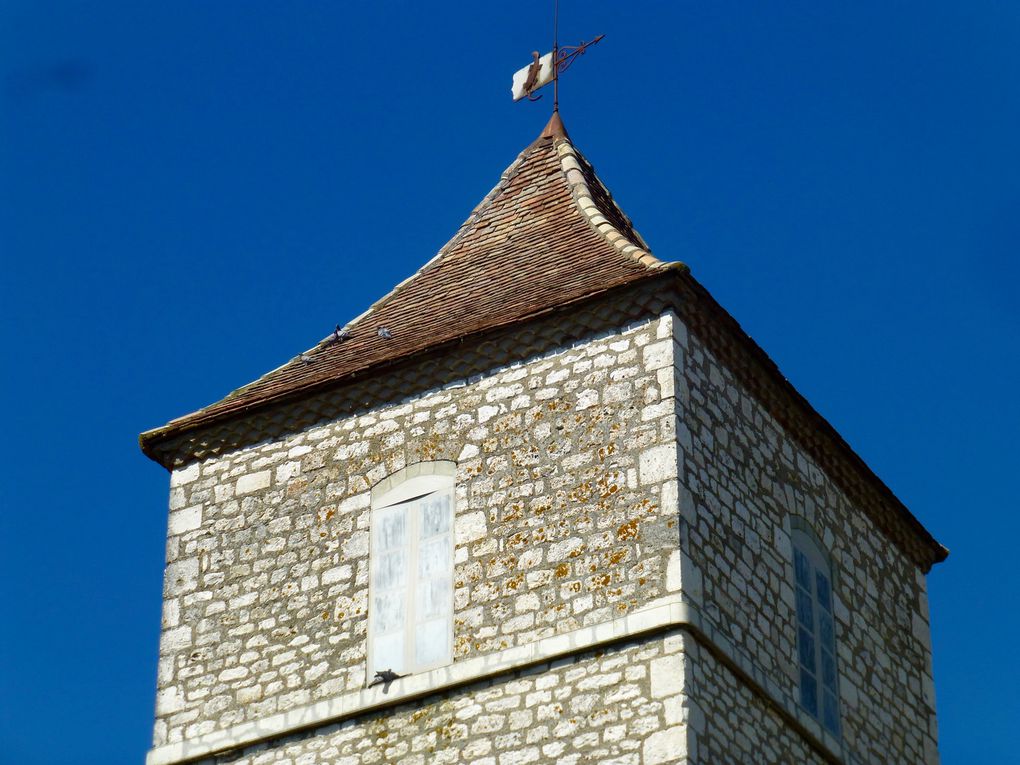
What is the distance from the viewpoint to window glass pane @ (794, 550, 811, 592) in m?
17.8

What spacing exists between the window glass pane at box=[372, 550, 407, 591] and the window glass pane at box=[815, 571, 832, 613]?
283 cm

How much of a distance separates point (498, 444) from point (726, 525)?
63.2 inches

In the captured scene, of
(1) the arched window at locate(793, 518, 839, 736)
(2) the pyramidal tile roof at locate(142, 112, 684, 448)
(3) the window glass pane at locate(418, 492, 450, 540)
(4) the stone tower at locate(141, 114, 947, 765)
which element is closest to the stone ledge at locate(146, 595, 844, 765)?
(4) the stone tower at locate(141, 114, 947, 765)

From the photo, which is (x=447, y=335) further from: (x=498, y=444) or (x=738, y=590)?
(x=738, y=590)

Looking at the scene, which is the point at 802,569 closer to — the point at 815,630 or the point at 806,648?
the point at 815,630

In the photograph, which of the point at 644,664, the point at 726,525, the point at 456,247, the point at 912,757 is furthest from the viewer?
the point at 456,247

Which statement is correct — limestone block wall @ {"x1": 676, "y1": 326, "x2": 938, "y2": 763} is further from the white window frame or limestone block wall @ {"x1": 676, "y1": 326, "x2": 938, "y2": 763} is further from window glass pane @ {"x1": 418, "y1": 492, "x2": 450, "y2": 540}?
window glass pane @ {"x1": 418, "y1": 492, "x2": 450, "y2": 540}

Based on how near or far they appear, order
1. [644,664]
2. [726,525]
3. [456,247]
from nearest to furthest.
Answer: [644,664] < [726,525] < [456,247]

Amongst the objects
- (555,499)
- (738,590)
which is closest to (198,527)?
(555,499)

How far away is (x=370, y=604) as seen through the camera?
17406 mm

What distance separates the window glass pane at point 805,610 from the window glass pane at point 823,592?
0.16 meters

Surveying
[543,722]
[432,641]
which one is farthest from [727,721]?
[432,641]

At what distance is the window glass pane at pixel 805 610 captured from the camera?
1764 cm

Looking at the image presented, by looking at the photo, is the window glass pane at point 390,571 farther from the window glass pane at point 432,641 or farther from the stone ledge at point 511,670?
the stone ledge at point 511,670
